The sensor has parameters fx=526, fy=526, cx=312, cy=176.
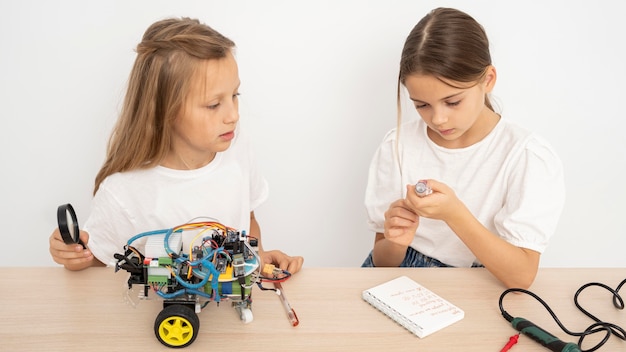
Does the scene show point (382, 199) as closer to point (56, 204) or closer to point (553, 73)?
point (553, 73)

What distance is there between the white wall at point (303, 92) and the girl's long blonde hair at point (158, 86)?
382 millimetres

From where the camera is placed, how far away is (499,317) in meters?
0.93

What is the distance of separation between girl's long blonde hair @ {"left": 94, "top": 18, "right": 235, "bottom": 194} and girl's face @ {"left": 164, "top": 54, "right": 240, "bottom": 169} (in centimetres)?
2

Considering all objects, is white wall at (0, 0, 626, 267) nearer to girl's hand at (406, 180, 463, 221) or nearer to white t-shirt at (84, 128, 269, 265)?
white t-shirt at (84, 128, 269, 265)

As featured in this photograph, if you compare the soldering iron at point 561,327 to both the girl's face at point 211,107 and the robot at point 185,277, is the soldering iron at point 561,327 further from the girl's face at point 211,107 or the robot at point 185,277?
the girl's face at point 211,107

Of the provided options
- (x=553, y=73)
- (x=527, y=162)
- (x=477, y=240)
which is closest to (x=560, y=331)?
(x=477, y=240)

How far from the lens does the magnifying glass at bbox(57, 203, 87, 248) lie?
2.96 feet

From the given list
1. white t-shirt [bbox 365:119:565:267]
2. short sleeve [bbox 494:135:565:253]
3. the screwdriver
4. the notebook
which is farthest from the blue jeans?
the screwdriver

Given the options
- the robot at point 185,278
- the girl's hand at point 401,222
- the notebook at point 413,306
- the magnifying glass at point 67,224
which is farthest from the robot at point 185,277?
the girl's hand at point 401,222

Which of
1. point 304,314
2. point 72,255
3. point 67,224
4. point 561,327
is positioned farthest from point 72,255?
point 561,327

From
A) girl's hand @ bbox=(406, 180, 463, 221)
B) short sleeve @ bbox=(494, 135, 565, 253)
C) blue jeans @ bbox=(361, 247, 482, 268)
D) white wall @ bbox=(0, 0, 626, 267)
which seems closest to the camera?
girl's hand @ bbox=(406, 180, 463, 221)

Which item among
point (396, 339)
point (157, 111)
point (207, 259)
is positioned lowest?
point (396, 339)

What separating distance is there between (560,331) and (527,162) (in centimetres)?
42

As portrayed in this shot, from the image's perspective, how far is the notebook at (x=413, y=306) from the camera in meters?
0.89
